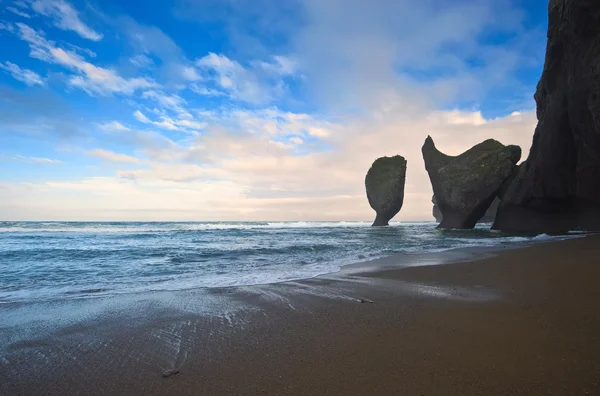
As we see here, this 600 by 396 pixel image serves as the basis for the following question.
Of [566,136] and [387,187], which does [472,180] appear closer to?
[566,136]

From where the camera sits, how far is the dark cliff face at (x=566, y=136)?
607 inches

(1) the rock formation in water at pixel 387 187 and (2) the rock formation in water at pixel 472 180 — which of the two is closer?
(2) the rock formation in water at pixel 472 180

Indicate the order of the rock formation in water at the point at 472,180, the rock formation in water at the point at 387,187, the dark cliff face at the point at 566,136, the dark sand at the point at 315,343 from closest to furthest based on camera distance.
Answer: the dark sand at the point at 315,343, the dark cliff face at the point at 566,136, the rock formation in water at the point at 472,180, the rock formation in water at the point at 387,187

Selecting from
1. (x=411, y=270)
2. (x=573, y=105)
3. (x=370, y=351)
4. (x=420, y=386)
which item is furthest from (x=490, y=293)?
(x=573, y=105)

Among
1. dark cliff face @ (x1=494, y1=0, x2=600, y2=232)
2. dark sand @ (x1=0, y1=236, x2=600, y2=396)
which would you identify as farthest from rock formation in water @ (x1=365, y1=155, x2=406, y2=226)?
dark sand @ (x1=0, y1=236, x2=600, y2=396)

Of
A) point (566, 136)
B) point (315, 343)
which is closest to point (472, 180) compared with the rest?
point (566, 136)

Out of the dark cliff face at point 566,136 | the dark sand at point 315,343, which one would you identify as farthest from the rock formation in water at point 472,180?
the dark sand at point 315,343

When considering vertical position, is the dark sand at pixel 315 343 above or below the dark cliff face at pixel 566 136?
below

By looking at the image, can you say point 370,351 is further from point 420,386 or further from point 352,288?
point 352,288

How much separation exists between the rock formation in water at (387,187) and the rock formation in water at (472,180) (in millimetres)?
→ 17110

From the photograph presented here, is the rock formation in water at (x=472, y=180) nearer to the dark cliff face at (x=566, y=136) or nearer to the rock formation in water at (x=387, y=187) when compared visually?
the dark cliff face at (x=566, y=136)

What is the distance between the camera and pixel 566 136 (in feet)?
65.1

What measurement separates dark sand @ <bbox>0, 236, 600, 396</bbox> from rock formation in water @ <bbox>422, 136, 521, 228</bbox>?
32.9m

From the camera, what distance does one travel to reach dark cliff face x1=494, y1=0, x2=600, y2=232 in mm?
15414
